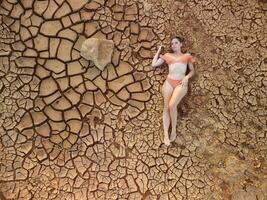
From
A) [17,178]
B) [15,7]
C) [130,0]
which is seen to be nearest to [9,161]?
[17,178]

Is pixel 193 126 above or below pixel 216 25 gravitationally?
below

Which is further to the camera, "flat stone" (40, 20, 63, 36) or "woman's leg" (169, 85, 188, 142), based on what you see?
"flat stone" (40, 20, 63, 36)

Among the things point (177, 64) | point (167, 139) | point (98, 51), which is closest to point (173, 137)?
point (167, 139)

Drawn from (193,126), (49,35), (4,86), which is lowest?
(193,126)

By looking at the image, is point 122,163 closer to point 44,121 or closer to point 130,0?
point 44,121

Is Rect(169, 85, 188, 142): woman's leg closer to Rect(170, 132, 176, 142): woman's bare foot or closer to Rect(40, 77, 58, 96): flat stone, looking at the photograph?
Rect(170, 132, 176, 142): woman's bare foot

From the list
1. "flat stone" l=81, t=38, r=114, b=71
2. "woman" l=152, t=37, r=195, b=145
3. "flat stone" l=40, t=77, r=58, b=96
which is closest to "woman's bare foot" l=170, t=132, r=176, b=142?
"woman" l=152, t=37, r=195, b=145
